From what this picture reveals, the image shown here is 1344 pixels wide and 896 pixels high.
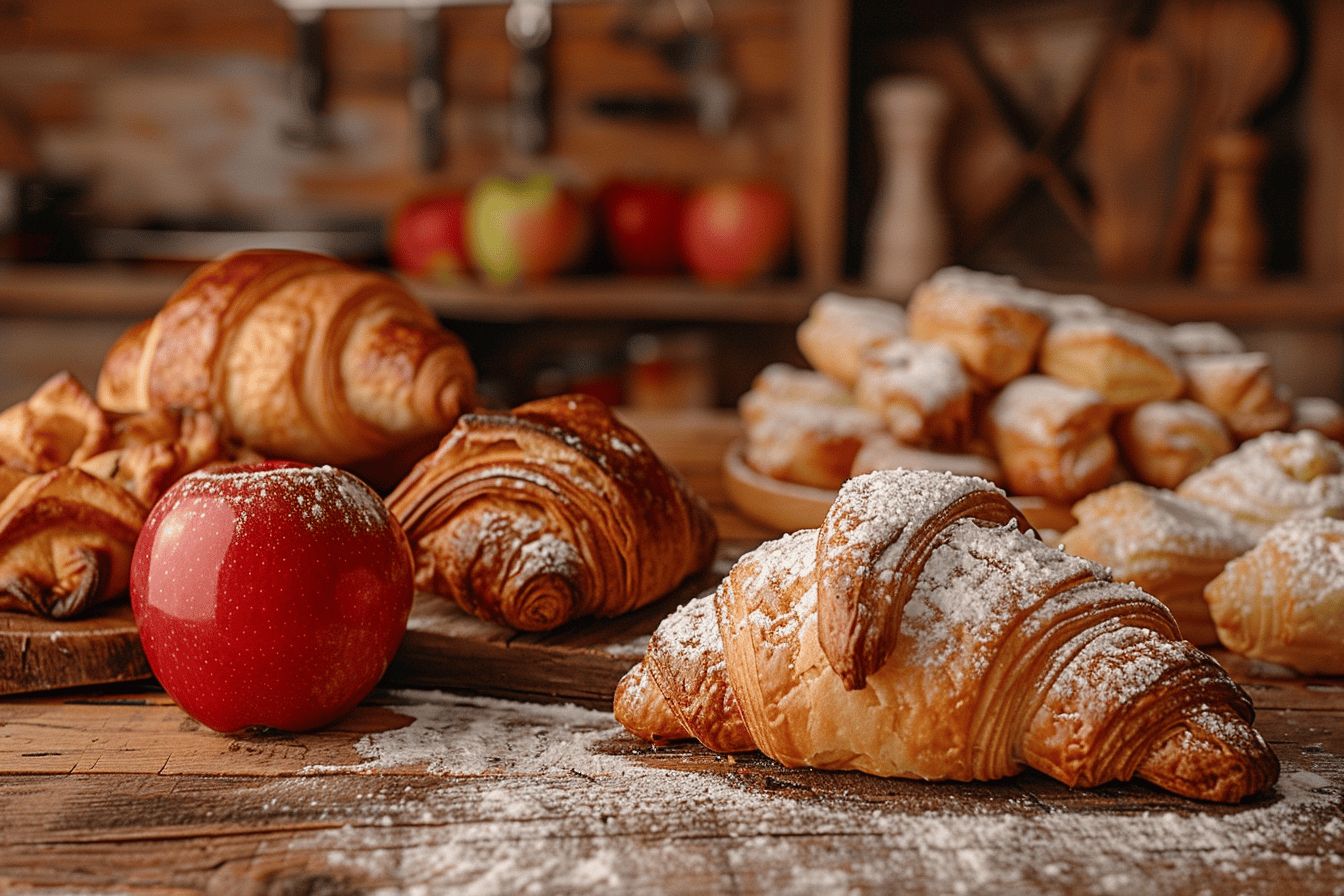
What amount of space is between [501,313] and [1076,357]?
1.73m

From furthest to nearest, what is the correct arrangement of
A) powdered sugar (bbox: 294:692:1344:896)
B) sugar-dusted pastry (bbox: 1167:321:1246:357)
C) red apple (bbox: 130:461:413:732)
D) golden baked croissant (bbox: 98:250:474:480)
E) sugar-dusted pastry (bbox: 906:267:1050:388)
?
sugar-dusted pastry (bbox: 1167:321:1246:357), sugar-dusted pastry (bbox: 906:267:1050:388), golden baked croissant (bbox: 98:250:474:480), red apple (bbox: 130:461:413:732), powdered sugar (bbox: 294:692:1344:896)

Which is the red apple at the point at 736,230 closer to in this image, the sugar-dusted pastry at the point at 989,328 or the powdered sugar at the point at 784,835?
the sugar-dusted pastry at the point at 989,328

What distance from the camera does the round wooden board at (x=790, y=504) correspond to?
1.26 m

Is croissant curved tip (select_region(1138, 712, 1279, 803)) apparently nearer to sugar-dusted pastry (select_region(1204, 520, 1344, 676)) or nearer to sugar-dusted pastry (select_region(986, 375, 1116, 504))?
sugar-dusted pastry (select_region(1204, 520, 1344, 676))

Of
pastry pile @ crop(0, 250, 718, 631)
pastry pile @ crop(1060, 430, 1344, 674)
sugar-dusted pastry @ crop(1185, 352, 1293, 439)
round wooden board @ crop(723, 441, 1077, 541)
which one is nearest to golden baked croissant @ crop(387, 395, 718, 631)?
pastry pile @ crop(0, 250, 718, 631)

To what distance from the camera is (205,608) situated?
2.72 ft

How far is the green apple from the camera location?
2.72 meters

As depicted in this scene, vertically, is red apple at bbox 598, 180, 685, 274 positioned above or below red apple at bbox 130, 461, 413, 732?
above

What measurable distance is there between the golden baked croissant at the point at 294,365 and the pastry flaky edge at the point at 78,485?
84 millimetres

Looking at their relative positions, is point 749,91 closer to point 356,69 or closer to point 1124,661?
point 356,69

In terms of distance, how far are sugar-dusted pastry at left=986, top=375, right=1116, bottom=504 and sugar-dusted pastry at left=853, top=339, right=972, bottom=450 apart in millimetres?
52

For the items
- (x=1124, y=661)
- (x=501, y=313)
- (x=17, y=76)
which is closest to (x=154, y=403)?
(x=1124, y=661)

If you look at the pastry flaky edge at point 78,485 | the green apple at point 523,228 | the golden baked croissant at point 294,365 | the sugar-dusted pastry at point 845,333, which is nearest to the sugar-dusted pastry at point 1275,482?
the sugar-dusted pastry at point 845,333

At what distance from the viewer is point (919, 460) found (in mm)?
1271
